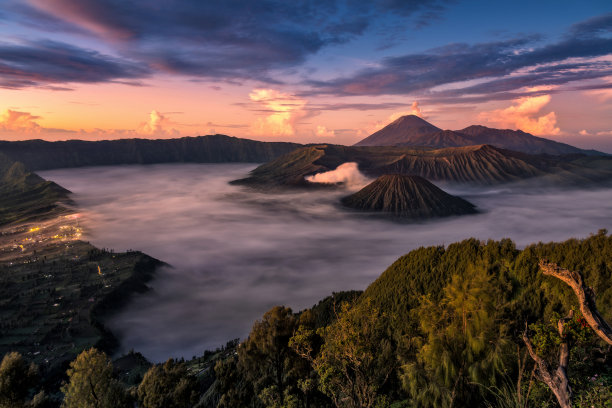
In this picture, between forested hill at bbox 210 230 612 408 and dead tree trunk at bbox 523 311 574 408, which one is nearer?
dead tree trunk at bbox 523 311 574 408

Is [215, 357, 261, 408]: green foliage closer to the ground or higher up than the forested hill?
closer to the ground

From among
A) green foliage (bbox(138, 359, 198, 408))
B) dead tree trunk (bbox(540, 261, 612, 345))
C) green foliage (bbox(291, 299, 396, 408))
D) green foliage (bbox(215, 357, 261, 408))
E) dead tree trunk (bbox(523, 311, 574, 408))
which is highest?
dead tree trunk (bbox(540, 261, 612, 345))

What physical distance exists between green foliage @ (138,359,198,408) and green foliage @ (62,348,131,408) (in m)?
3.09

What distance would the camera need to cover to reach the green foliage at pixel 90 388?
4137cm

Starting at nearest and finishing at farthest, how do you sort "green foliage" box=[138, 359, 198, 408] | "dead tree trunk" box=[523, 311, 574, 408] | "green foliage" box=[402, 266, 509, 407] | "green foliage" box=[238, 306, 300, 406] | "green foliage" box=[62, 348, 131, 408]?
"dead tree trunk" box=[523, 311, 574, 408] → "green foliage" box=[402, 266, 509, 407] → "green foliage" box=[62, 348, 131, 408] → "green foliage" box=[138, 359, 198, 408] → "green foliage" box=[238, 306, 300, 406]

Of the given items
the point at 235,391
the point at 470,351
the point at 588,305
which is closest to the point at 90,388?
the point at 235,391

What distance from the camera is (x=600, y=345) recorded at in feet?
88.4

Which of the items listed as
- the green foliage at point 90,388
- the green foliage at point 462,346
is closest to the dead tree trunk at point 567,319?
the green foliage at point 462,346

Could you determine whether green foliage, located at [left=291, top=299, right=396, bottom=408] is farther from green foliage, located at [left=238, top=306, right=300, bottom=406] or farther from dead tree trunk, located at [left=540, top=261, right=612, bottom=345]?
green foliage, located at [left=238, top=306, right=300, bottom=406]

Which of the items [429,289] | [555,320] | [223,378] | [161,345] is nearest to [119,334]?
[161,345]

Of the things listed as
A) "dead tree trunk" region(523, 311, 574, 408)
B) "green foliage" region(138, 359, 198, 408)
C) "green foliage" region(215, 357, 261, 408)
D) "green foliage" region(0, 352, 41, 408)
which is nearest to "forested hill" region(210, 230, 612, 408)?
"dead tree trunk" region(523, 311, 574, 408)

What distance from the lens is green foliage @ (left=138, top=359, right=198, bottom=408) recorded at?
143 feet

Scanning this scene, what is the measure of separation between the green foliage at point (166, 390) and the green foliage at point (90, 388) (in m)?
3.09

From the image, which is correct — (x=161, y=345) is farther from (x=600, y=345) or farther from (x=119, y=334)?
(x=600, y=345)
